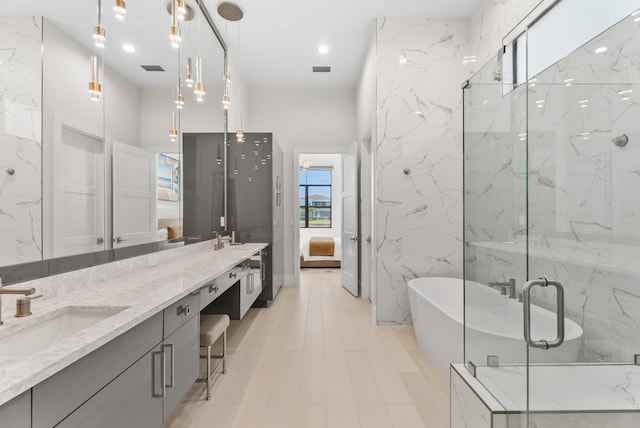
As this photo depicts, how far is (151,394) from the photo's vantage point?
1.30 m

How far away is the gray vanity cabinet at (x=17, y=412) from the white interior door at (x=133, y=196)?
4.57ft

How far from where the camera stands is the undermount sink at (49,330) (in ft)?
3.56

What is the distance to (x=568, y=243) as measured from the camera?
1.45 meters

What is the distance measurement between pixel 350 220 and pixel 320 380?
2887 mm

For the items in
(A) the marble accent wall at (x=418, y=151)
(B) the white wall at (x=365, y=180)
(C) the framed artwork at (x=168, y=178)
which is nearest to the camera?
(C) the framed artwork at (x=168, y=178)

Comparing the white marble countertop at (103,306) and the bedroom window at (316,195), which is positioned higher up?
the bedroom window at (316,195)

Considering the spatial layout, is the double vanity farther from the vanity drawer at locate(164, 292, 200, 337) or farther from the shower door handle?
the shower door handle

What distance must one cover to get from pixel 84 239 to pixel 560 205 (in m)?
2.47

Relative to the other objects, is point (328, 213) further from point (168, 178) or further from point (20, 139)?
point (20, 139)

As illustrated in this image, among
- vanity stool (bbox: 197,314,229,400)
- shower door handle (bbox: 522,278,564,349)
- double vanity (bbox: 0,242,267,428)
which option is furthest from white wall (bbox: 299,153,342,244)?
shower door handle (bbox: 522,278,564,349)

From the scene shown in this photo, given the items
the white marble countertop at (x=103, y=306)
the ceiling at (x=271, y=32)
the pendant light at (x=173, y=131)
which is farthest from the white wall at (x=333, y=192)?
the white marble countertop at (x=103, y=306)

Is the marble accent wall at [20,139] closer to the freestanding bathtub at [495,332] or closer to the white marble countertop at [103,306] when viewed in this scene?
the white marble countertop at [103,306]

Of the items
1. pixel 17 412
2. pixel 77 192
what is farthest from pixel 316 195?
pixel 17 412

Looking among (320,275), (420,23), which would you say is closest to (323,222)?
(320,275)
